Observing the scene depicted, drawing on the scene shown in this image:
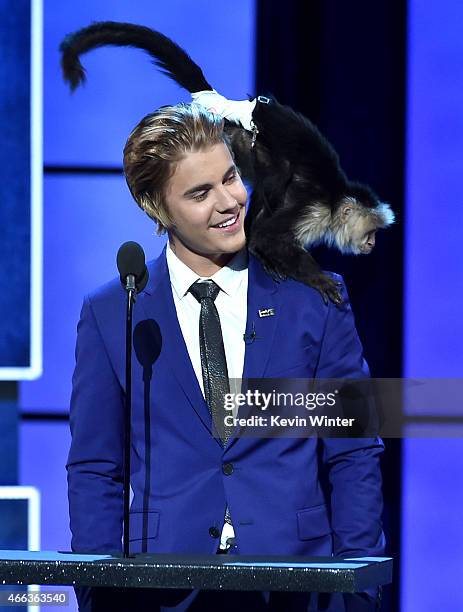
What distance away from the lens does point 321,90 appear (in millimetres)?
2436

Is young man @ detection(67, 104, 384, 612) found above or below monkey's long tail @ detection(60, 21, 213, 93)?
below

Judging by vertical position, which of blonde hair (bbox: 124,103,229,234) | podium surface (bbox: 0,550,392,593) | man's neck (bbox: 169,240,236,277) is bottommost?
podium surface (bbox: 0,550,392,593)

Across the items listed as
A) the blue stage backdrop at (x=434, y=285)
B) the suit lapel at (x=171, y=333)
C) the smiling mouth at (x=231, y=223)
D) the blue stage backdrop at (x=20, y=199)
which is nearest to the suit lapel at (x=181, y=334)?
the suit lapel at (x=171, y=333)

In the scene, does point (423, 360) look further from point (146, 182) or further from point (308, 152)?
point (146, 182)

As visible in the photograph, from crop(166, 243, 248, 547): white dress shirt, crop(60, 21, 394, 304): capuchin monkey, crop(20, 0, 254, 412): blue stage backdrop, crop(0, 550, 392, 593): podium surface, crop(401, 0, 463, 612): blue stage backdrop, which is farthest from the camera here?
crop(20, 0, 254, 412): blue stage backdrop

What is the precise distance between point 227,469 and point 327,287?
405 millimetres

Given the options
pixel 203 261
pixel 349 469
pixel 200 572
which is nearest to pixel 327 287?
pixel 203 261

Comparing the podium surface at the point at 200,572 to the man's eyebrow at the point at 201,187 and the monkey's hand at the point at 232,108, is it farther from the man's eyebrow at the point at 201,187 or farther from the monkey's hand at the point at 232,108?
the monkey's hand at the point at 232,108

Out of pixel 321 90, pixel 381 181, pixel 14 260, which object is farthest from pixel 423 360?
pixel 14 260

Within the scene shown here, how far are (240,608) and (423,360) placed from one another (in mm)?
751

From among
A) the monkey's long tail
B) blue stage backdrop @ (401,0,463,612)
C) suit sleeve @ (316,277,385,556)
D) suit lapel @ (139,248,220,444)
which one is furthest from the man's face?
blue stage backdrop @ (401,0,463,612)

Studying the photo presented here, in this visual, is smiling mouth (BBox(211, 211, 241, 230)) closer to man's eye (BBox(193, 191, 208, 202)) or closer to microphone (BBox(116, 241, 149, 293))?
man's eye (BBox(193, 191, 208, 202))

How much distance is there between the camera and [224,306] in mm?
2109

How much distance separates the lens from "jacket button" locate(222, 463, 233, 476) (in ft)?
6.53
